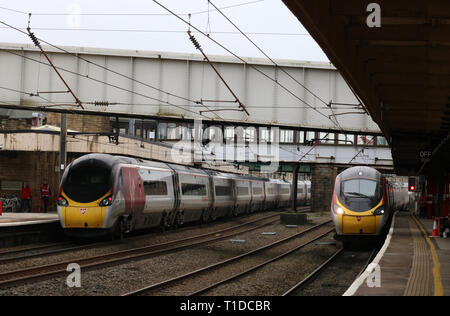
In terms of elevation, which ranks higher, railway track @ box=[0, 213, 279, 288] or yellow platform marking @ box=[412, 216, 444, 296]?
A: yellow platform marking @ box=[412, 216, 444, 296]

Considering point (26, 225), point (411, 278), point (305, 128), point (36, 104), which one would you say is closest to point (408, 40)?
point (411, 278)

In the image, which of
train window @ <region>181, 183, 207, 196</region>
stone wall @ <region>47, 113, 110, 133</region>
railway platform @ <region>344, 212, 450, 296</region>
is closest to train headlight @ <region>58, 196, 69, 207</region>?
train window @ <region>181, 183, 207, 196</region>

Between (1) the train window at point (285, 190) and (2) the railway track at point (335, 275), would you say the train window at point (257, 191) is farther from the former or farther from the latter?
(2) the railway track at point (335, 275)

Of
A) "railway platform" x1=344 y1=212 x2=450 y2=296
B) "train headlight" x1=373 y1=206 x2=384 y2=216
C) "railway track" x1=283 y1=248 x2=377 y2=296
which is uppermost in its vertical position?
"train headlight" x1=373 y1=206 x2=384 y2=216

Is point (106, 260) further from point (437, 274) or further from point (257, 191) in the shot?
point (257, 191)

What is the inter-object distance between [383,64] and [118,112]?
1632 centimetres

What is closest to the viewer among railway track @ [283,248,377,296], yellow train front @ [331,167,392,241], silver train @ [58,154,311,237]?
railway track @ [283,248,377,296]

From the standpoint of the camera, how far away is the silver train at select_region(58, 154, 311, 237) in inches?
753

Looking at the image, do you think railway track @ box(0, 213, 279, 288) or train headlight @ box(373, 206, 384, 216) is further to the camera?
train headlight @ box(373, 206, 384, 216)

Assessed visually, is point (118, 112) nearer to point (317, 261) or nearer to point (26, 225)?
point (26, 225)

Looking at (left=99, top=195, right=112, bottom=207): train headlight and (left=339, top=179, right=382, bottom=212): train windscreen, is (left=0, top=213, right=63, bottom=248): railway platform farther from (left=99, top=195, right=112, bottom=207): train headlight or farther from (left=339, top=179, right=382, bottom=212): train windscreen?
(left=339, top=179, right=382, bottom=212): train windscreen

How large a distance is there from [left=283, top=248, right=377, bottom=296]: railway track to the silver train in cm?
672

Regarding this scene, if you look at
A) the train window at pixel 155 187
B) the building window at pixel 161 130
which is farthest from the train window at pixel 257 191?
the building window at pixel 161 130

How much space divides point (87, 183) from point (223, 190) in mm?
17003
